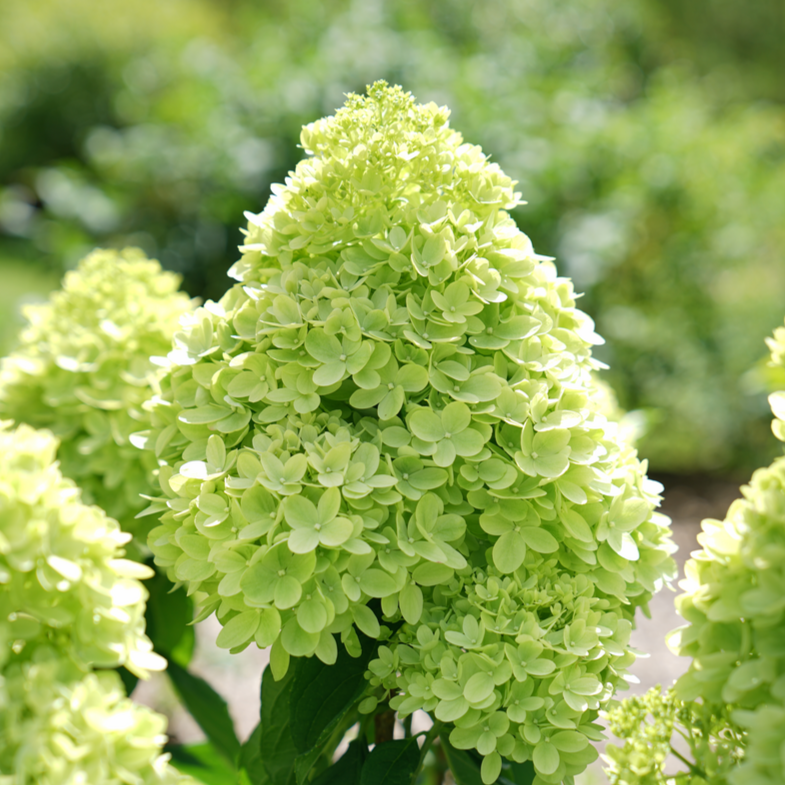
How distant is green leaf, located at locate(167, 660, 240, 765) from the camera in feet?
4.68

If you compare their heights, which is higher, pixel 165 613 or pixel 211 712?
pixel 165 613

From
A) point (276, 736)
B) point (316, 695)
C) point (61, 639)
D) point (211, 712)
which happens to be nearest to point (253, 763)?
point (276, 736)

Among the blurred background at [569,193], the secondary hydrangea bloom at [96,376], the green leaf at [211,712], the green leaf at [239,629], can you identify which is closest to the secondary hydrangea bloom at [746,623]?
the green leaf at [239,629]

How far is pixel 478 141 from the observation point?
370 centimetres

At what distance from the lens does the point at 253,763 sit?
1087 mm

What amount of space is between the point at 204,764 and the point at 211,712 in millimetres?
94

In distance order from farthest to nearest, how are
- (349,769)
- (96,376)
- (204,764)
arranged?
(204,764) → (96,376) → (349,769)

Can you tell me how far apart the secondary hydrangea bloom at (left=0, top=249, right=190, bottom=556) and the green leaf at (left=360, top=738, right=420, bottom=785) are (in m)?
0.58

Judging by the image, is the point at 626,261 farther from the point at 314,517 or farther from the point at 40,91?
the point at 40,91

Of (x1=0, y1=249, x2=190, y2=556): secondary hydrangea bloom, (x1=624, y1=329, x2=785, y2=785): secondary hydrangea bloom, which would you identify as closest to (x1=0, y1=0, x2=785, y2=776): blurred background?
(x1=0, y1=249, x2=190, y2=556): secondary hydrangea bloom

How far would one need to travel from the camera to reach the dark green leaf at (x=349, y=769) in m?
1.02

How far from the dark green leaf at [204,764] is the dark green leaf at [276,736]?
0.39m

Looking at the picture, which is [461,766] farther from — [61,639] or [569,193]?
[569,193]

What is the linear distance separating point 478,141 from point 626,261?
1.24m
